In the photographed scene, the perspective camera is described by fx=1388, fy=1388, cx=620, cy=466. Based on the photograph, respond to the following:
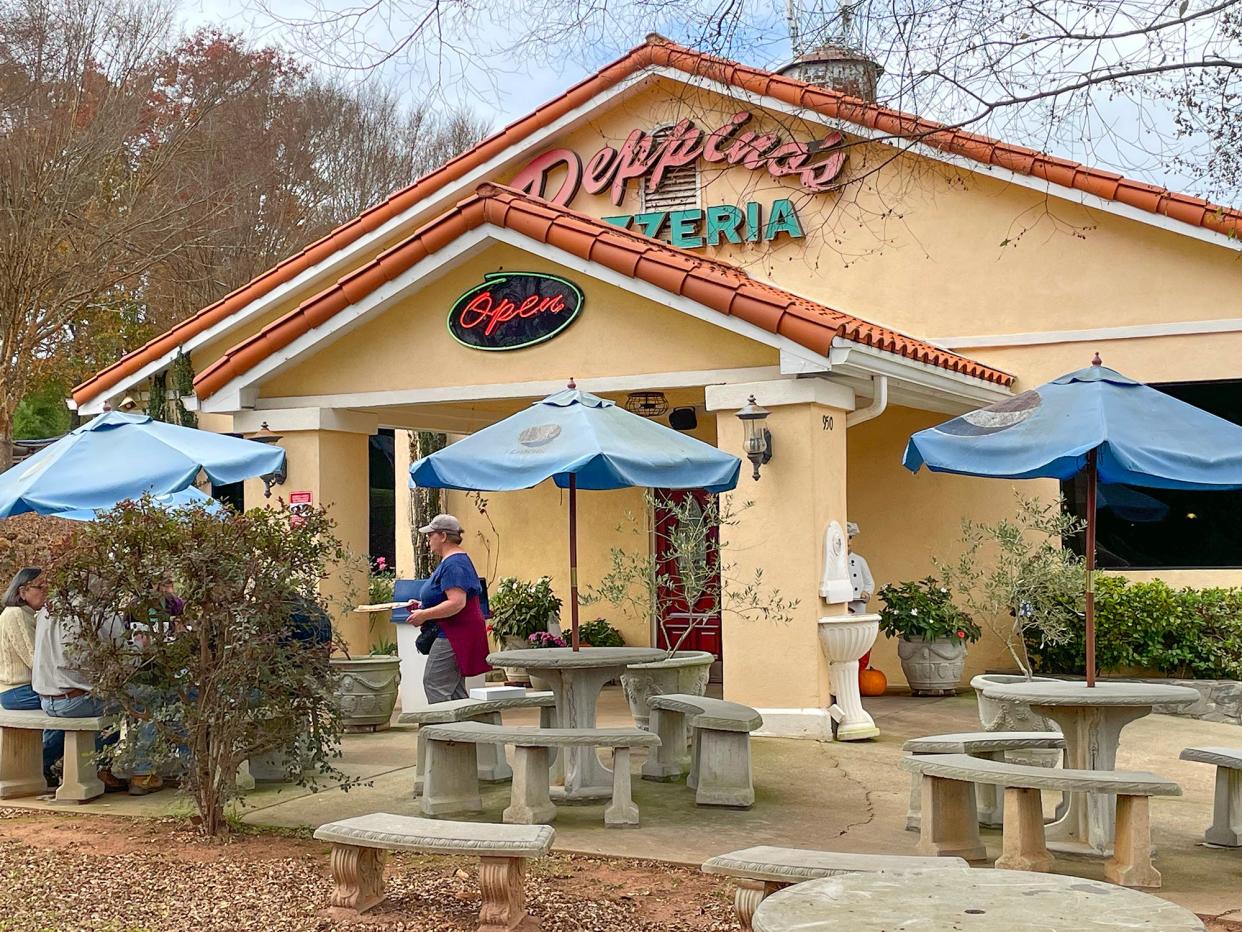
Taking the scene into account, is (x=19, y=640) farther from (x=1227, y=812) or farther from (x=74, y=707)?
(x=1227, y=812)

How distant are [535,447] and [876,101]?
109 inches

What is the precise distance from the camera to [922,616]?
1298cm

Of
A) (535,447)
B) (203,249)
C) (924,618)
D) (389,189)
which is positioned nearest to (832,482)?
(924,618)

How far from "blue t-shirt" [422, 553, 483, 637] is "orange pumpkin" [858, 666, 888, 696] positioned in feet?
16.4

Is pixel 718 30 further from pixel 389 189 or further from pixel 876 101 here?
pixel 389 189

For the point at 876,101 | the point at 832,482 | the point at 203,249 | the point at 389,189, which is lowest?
the point at 832,482

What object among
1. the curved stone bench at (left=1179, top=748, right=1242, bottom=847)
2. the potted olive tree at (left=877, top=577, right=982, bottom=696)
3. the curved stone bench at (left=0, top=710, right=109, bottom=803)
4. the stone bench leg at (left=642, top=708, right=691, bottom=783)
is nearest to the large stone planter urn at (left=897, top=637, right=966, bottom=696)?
the potted olive tree at (left=877, top=577, right=982, bottom=696)

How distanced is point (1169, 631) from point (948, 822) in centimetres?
638

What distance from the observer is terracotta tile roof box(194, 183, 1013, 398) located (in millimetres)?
10781

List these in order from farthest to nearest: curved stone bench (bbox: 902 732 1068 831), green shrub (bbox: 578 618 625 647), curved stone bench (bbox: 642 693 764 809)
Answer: green shrub (bbox: 578 618 625 647), curved stone bench (bbox: 642 693 764 809), curved stone bench (bbox: 902 732 1068 831)

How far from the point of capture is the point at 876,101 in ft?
23.8

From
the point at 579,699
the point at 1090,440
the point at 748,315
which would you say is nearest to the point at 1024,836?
the point at 1090,440

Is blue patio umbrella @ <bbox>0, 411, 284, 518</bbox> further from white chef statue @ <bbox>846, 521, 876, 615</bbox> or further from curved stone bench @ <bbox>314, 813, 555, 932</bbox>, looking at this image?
white chef statue @ <bbox>846, 521, 876, 615</bbox>

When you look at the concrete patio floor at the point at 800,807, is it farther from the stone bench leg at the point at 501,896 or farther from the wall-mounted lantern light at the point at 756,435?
the wall-mounted lantern light at the point at 756,435
